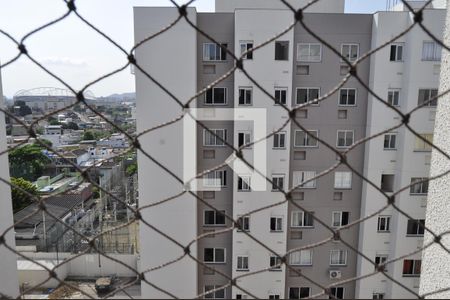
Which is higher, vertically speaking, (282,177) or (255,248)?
(282,177)

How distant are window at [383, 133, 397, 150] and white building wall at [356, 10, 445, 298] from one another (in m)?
0.04

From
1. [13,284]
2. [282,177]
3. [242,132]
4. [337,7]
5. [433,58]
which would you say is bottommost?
[13,284]

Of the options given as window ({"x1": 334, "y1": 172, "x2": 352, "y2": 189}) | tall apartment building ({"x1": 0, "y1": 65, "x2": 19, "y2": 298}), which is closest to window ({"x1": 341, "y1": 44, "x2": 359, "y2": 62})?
window ({"x1": 334, "y1": 172, "x2": 352, "y2": 189})

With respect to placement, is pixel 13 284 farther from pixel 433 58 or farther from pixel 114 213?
pixel 433 58

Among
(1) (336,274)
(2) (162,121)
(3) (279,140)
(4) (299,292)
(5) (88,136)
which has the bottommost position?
(4) (299,292)

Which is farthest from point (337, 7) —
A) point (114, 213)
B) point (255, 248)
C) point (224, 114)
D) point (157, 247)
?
point (114, 213)

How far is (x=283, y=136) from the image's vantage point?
3.20m

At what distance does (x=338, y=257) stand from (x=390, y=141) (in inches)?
49.4

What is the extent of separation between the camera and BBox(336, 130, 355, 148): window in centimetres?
324

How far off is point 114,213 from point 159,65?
9.45ft

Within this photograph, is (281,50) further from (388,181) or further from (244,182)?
(388,181)

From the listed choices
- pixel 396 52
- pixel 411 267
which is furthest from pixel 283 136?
pixel 411 267

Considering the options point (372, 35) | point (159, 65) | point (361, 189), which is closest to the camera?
point (159, 65)

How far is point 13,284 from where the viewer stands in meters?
1.94
